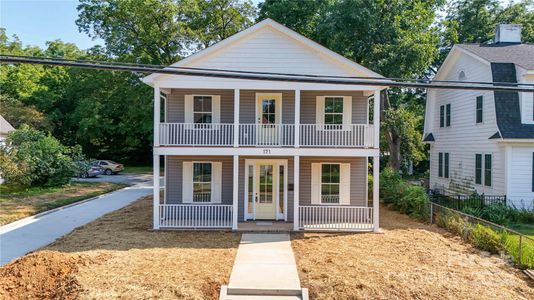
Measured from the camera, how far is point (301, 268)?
915 cm

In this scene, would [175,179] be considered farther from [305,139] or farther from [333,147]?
[333,147]

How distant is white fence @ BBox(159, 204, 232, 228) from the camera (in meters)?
13.3

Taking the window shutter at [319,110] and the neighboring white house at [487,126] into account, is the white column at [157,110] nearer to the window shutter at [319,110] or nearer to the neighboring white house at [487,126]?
the window shutter at [319,110]

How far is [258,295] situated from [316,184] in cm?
775

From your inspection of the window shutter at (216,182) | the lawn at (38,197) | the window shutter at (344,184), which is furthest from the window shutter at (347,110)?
the lawn at (38,197)

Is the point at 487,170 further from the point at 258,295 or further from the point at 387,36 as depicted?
the point at 258,295

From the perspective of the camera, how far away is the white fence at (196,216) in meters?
13.3

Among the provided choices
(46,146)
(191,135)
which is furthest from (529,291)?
(46,146)

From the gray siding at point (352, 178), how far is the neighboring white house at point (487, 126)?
19.7 ft

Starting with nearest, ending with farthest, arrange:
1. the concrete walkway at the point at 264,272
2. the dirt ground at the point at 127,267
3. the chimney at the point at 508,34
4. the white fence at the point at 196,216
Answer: the dirt ground at the point at 127,267 → the concrete walkway at the point at 264,272 → the white fence at the point at 196,216 → the chimney at the point at 508,34

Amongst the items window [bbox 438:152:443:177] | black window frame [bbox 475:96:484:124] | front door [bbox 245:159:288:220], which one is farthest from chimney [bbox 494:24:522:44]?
front door [bbox 245:159:288:220]

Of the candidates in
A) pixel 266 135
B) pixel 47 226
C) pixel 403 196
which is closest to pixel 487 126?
pixel 403 196

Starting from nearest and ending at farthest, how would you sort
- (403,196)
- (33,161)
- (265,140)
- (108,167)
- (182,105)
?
1. (265,140)
2. (182,105)
3. (403,196)
4. (33,161)
5. (108,167)

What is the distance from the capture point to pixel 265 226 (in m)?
13.7
